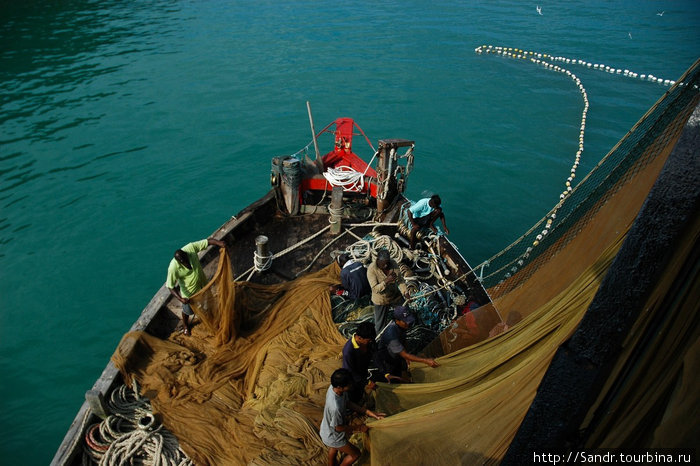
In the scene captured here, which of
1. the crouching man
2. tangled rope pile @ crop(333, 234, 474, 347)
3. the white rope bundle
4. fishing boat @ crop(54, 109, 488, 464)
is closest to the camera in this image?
the crouching man

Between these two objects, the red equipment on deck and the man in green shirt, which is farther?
the red equipment on deck

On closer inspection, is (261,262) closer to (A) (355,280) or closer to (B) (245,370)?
(A) (355,280)

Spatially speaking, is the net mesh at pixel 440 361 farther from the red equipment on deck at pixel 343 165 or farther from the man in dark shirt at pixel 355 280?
the red equipment on deck at pixel 343 165

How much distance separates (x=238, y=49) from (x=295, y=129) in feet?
38.5

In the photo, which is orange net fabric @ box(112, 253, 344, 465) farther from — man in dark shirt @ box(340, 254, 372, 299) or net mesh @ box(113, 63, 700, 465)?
man in dark shirt @ box(340, 254, 372, 299)

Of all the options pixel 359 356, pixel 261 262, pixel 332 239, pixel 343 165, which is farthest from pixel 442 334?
pixel 343 165

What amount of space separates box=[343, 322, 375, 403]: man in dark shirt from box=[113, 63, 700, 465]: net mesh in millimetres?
462

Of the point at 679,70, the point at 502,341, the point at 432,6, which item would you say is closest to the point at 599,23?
the point at 679,70

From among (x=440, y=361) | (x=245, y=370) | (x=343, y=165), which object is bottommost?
(x=245, y=370)

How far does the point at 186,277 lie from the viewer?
6.30 metres

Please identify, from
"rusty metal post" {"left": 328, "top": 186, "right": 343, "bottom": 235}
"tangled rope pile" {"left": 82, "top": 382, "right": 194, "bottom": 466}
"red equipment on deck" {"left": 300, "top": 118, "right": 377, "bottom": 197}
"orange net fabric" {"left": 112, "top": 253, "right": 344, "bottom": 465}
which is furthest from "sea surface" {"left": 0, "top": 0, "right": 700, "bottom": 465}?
"rusty metal post" {"left": 328, "top": 186, "right": 343, "bottom": 235}

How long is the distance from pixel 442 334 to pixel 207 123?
16.7 meters

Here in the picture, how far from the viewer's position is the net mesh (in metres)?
2.48

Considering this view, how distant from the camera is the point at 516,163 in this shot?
17328 millimetres
